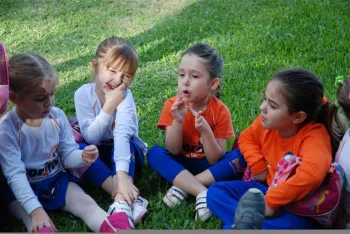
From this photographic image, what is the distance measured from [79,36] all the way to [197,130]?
478cm

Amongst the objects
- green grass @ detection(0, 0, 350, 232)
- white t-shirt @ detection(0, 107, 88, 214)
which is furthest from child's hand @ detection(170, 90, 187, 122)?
white t-shirt @ detection(0, 107, 88, 214)

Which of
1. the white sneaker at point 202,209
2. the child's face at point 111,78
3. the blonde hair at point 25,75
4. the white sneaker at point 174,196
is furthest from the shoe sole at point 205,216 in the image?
the blonde hair at point 25,75

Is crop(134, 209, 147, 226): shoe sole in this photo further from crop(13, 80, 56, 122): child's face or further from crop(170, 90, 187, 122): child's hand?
crop(13, 80, 56, 122): child's face

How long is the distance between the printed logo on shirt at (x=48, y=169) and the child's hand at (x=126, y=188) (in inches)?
13.7

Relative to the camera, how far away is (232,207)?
270 centimetres

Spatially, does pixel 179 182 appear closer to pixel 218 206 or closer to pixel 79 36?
pixel 218 206

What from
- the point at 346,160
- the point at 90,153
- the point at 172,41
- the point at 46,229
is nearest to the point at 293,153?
the point at 346,160

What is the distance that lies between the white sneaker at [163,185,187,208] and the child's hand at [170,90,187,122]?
0.42 meters

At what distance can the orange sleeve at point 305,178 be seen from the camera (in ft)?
8.07

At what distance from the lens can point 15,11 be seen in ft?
28.9

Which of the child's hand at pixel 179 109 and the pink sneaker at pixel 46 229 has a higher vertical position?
the child's hand at pixel 179 109

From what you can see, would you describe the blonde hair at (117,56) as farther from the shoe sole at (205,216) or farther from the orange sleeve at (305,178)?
the orange sleeve at (305,178)

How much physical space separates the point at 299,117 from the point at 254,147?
0.36 metres

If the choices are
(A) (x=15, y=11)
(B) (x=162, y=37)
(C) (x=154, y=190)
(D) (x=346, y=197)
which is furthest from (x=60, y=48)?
(D) (x=346, y=197)
